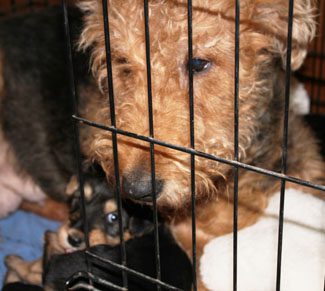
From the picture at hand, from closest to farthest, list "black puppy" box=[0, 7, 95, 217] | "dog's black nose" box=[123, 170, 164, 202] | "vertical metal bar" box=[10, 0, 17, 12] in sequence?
"dog's black nose" box=[123, 170, 164, 202] < "black puppy" box=[0, 7, 95, 217] < "vertical metal bar" box=[10, 0, 17, 12]

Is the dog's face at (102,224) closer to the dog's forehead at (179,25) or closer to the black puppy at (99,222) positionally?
the black puppy at (99,222)

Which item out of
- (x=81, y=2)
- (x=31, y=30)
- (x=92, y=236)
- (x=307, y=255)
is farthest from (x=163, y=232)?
(x=31, y=30)

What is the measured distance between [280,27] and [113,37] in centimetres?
61

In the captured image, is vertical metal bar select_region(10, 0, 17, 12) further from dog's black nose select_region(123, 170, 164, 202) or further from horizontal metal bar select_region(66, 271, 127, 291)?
dog's black nose select_region(123, 170, 164, 202)

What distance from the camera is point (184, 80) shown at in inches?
83.6

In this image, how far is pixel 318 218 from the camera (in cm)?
232

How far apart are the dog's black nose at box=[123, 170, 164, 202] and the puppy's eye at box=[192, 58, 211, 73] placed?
1.46ft

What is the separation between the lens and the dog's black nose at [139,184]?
1917 mm

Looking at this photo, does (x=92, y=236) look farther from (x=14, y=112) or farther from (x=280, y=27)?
(x=280, y=27)

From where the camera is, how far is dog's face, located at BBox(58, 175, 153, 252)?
256 cm

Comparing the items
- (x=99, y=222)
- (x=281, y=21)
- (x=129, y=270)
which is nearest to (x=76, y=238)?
(x=99, y=222)

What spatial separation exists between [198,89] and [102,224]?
29.6 inches

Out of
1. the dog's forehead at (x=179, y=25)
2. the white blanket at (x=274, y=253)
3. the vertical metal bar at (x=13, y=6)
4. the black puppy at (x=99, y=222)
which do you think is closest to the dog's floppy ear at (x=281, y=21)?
the dog's forehead at (x=179, y=25)

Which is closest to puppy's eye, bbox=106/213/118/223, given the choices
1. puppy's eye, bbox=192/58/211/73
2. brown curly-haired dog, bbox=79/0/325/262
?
brown curly-haired dog, bbox=79/0/325/262
